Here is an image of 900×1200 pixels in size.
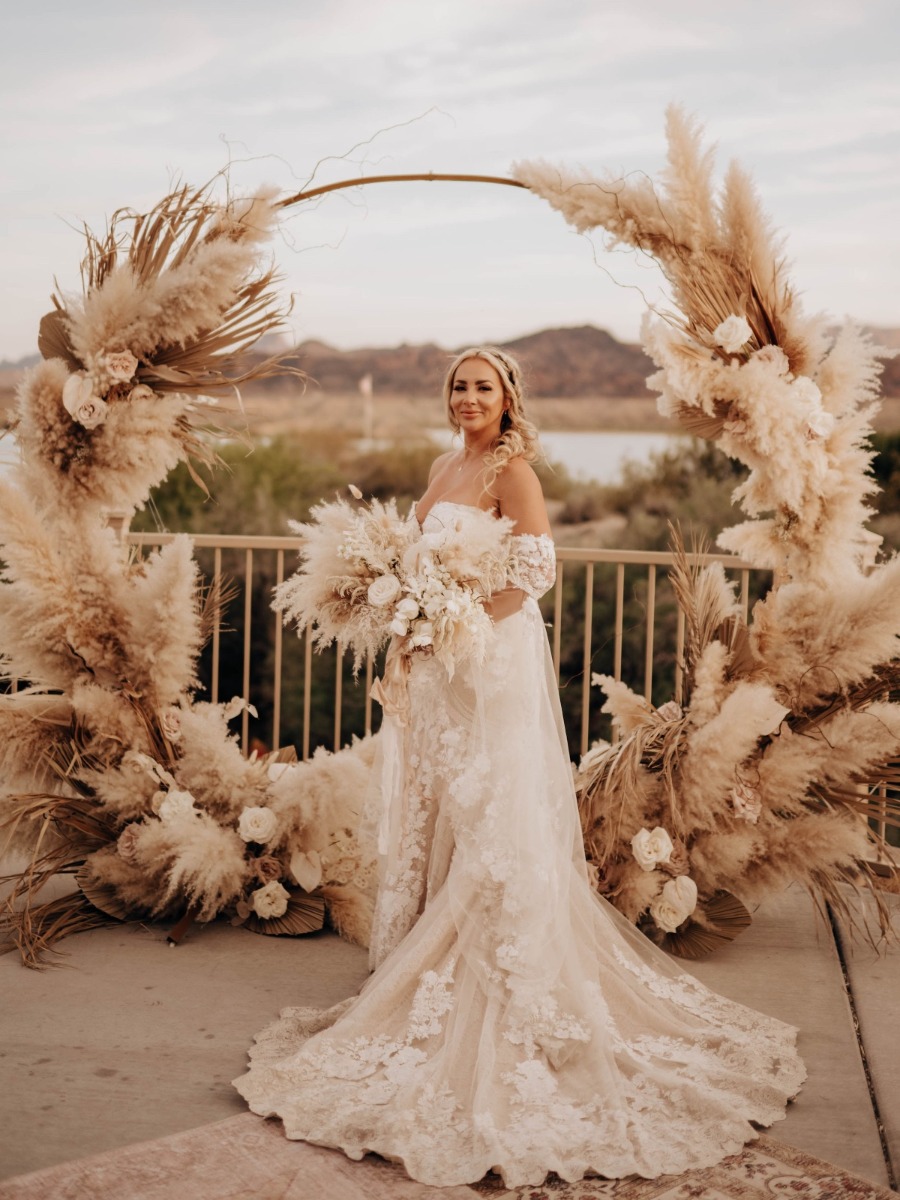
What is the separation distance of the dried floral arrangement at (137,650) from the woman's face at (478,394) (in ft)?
2.68

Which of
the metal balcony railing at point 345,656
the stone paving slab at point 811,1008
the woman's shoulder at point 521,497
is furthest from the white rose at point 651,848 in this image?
the metal balcony railing at point 345,656

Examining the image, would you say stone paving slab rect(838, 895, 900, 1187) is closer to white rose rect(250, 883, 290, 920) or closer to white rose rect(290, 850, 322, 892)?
white rose rect(290, 850, 322, 892)

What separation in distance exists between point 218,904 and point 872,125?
11934mm

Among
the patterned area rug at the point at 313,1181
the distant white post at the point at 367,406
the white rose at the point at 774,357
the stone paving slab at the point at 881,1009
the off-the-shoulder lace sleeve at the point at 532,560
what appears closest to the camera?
the patterned area rug at the point at 313,1181

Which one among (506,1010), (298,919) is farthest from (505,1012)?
(298,919)

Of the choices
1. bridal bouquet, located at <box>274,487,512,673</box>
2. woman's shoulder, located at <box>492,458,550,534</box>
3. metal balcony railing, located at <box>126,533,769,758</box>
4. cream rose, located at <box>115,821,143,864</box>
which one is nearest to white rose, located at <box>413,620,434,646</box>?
bridal bouquet, located at <box>274,487,512,673</box>

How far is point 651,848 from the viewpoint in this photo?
3.85 metres

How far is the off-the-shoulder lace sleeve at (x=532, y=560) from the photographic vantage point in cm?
318

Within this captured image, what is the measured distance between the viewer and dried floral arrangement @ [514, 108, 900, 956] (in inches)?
150

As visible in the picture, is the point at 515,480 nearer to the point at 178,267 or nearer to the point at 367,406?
the point at 178,267

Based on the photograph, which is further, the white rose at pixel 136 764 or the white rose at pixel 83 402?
the white rose at pixel 136 764

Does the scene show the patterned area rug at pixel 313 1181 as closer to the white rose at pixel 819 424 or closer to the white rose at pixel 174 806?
the white rose at pixel 174 806

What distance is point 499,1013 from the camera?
9.85ft

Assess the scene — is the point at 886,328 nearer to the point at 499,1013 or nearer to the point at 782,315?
the point at 782,315
